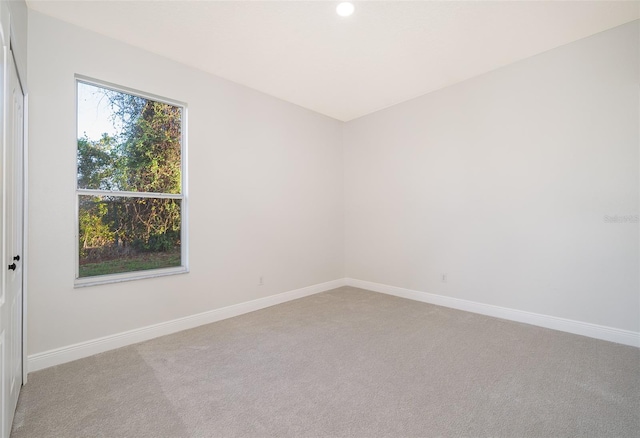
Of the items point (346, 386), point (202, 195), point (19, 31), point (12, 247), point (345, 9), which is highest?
point (345, 9)

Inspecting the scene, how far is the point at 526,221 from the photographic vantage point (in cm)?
344

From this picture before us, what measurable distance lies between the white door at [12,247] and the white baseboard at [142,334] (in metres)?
0.33

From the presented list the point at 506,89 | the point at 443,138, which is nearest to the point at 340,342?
the point at 443,138

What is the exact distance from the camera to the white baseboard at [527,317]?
2.88 metres

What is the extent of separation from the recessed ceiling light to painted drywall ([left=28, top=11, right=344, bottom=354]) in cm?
171

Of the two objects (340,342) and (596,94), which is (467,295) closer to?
(340,342)

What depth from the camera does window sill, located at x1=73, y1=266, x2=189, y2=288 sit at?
2.72 m

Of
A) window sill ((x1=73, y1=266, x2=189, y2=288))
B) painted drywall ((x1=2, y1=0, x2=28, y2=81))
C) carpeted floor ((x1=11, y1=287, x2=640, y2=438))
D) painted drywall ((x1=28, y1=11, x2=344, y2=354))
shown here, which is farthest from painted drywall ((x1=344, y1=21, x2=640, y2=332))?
painted drywall ((x1=2, y1=0, x2=28, y2=81))

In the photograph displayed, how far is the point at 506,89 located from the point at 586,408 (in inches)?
125

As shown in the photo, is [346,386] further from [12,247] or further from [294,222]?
[294,222]

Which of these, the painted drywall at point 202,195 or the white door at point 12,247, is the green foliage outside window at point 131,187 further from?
the white door at point 12,247

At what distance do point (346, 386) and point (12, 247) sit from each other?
7.53 ft

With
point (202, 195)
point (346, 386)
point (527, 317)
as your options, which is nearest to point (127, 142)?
point (202, 195)

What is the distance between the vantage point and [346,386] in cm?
218
